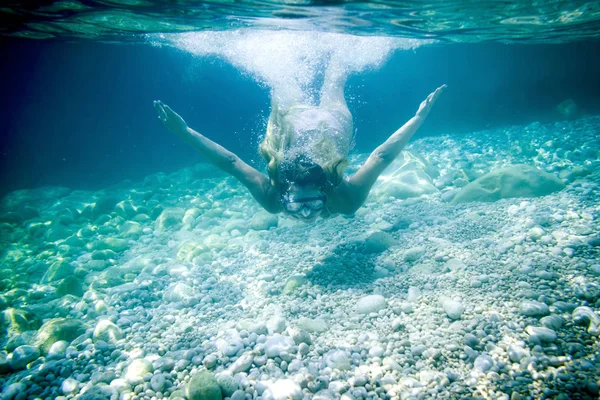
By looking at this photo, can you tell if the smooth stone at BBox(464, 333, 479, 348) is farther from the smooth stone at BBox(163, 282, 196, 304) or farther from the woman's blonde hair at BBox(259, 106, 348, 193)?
the smooth stone at BBox(163, 282, 196, 304)

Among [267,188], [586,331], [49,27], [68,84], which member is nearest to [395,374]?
[586,331]

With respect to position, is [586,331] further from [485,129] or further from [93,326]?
[485,129]

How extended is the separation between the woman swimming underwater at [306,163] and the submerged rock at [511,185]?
2181 mm

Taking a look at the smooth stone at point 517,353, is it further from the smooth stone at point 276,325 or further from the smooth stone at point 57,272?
the smooth stone at point 57,272

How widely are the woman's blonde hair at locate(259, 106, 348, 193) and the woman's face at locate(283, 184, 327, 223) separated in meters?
0.11

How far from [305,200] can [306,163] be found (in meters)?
0.59

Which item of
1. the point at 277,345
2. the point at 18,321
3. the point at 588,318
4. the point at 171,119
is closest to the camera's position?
the point at 588,318

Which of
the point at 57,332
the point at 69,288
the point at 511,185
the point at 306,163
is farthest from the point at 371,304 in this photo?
the point at 69,288

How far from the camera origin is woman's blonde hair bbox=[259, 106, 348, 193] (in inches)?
172

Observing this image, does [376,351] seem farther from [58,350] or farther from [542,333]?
[58,350]

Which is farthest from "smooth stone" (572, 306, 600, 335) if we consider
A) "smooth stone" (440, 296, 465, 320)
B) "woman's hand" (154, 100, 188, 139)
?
"woman's hand" (154, 100, 188, 139)

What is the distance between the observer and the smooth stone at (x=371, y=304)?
3590 millimetres

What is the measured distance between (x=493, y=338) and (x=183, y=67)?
71.8 ft

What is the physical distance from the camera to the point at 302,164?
174 inches
